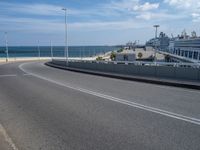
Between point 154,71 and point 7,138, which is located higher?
point 154,71

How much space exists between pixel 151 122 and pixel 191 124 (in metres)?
1.02

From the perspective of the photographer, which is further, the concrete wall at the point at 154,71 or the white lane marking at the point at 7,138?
the concrete wall at the point at 154,71

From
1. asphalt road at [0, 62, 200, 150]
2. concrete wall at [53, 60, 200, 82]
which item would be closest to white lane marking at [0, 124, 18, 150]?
asphalt road at [0, 62, 200, 150]

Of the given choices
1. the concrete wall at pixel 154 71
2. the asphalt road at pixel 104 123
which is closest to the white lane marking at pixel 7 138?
the asphalt road at pixel 104 123

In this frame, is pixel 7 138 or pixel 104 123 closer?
pixel 7 138

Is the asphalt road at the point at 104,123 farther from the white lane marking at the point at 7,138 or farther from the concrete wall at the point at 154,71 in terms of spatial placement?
the concrete wall at the point at 154,71

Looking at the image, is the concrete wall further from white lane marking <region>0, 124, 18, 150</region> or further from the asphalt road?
white lane marking <region>0, 124, 18, 150</region>

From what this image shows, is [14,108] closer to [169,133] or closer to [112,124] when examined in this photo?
[112,124]

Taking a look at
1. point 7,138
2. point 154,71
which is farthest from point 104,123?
point 154,71

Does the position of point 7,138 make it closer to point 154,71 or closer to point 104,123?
point 104,123

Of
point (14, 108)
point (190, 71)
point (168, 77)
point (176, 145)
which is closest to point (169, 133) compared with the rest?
point (176, 145)

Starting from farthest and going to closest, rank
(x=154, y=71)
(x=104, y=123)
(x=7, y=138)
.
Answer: (x=154, y=71), (x=104, y=123), (x=7, y=138)

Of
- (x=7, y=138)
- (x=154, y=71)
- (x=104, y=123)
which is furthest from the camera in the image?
(x=154, y=71)

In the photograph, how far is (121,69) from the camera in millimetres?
25250
